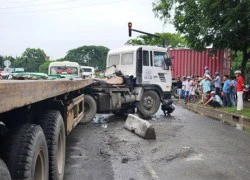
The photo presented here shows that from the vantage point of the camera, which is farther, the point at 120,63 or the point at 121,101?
the point at 120,63

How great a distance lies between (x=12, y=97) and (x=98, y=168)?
14.4 feet

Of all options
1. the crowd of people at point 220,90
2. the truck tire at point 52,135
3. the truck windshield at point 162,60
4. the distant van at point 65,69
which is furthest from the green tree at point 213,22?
the truck tire at point 52,135

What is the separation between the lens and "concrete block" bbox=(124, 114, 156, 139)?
32.0 ft

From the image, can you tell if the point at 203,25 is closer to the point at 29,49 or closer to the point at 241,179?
the point at 241,179

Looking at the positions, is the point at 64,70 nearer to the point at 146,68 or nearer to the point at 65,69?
the point at 65,69

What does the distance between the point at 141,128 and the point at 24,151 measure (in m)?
6.93

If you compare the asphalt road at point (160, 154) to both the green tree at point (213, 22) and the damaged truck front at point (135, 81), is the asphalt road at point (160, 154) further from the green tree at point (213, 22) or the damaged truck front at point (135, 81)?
the green tree at point (213, 22)

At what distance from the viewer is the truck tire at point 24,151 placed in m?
3.22

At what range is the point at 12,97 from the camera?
263cm

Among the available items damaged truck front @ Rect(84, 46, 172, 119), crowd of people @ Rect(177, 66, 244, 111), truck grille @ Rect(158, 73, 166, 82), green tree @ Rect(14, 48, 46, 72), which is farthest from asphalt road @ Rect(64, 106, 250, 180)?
green tree @ Rect(14, 48, 46, 72)

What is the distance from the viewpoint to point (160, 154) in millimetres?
7969

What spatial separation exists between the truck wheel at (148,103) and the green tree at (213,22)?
4828 millimetres

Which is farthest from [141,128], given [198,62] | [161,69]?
[198,62]

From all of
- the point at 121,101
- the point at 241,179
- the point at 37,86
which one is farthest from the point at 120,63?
the point at 37,86
